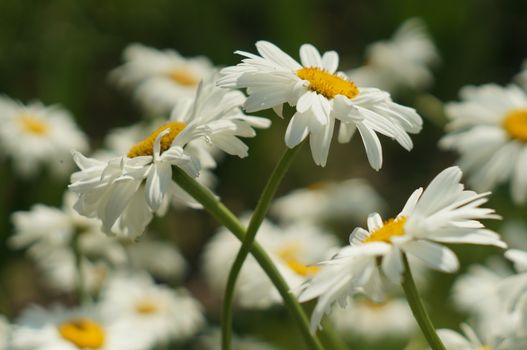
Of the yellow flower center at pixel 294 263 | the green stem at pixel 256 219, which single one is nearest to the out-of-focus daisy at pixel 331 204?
the yellow flower center at pixel 294 263

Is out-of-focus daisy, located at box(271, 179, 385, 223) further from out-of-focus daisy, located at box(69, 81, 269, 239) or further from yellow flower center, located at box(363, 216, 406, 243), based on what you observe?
yellow flower center, located at box(363, 216, 406, 243)

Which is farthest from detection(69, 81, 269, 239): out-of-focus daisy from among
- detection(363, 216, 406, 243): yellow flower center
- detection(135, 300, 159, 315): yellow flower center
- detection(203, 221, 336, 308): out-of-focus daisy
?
detection(135, 300, 159, 315): yellow flower center

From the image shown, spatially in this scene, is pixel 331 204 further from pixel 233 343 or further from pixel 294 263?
pixel 294 263

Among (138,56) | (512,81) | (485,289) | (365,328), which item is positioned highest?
(512,81)

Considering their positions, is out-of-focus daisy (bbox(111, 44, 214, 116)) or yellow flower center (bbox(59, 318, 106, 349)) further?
out-of-focus daisy (bbox(111, 44, 214, 116))

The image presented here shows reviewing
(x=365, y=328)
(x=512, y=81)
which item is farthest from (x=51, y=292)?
(x=512, y=81)

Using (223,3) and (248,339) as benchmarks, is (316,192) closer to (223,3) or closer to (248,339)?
(248,339)
